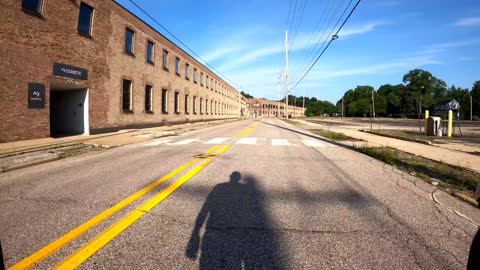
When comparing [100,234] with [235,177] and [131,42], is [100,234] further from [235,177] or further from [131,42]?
[131,42]

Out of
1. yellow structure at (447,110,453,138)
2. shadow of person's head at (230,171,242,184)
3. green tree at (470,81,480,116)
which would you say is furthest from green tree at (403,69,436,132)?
shadow of person's head at (230,171,242,184)

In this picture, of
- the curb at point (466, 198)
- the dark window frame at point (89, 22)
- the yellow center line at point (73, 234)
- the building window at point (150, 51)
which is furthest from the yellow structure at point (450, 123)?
the dark window frame at point (89, 22)

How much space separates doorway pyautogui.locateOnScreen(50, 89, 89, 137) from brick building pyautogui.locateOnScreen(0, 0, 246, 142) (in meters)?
0.05

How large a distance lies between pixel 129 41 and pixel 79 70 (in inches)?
280

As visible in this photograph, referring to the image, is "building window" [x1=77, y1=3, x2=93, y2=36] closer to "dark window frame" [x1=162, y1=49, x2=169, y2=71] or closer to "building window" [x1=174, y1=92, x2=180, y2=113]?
"dark window frame" [x1=162, y1=49, x2=169, y2=71]

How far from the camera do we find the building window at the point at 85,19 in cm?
1691

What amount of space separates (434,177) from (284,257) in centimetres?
609

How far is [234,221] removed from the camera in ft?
13.4

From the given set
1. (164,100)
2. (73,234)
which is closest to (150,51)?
(164,100)

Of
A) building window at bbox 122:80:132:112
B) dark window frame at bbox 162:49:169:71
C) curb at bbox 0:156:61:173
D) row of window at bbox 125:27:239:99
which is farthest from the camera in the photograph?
dark window frame at bbox 162:49:169:71

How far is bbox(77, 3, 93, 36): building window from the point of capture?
55.5 feet

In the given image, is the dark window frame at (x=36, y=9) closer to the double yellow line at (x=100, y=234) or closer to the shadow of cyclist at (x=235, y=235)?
the double yellow line at (x=100, y=234)

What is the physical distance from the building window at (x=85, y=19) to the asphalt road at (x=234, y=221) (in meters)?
12.1

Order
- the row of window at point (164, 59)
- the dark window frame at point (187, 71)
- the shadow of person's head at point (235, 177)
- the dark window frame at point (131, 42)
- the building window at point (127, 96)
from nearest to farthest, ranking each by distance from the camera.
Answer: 1. the shadow of person's head at point (235, 177)
2. the building window at point (127, 96)
3. the dark window frame at point (131, 42)
4. the row of window at point (164, 59)
5. the dark window frame at point (187, 71)
